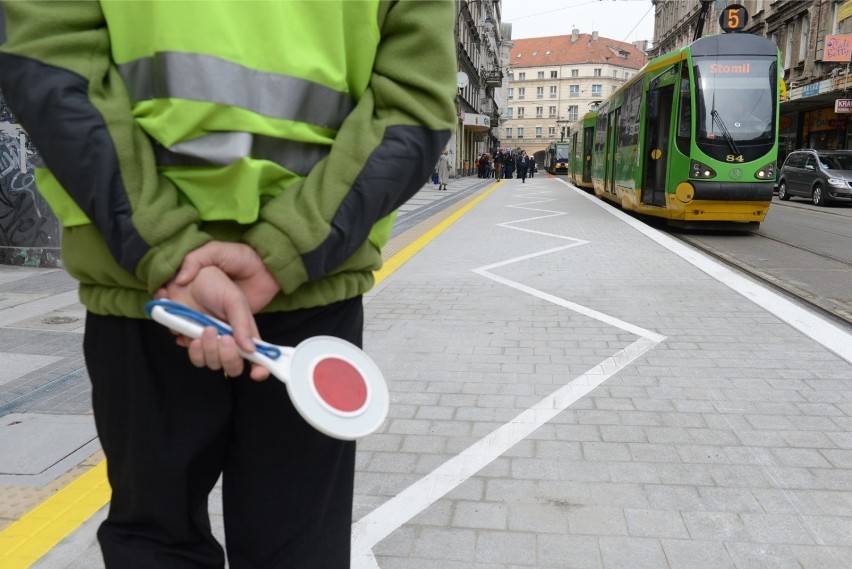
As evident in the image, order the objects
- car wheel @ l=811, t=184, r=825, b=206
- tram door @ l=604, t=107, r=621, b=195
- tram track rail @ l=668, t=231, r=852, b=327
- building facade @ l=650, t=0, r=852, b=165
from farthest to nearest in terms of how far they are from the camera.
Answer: building facade @ l=650, t=0, r=852, b=165 < car wheel @ l=811, t=184, r=825, b=206 < tram door @ l=604, t=107, r=621, b=195 < tram track rail @ l=668, t=231, r=852, b=327

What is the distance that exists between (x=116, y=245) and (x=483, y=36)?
223ft

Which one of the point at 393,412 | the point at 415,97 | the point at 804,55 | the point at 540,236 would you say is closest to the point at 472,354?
the point at 393,412

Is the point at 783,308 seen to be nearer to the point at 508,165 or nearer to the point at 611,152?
the point at 611,152

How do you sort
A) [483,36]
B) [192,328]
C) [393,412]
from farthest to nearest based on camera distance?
[483,36] → [393,412] → [192,328]

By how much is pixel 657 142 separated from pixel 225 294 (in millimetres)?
12214

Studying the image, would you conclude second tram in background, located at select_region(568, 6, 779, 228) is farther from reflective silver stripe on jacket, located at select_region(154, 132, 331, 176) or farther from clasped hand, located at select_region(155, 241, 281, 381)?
clasped hand, located at select_region(155, 241, 281, 381)

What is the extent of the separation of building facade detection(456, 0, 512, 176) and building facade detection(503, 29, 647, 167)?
23648mm

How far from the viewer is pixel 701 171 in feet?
36.4

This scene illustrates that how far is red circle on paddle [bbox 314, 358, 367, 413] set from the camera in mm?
1166

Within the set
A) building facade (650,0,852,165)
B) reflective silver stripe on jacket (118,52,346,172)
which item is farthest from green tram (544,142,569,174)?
reflective silver stripe on jacket (118,52,346,172)

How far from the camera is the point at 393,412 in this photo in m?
3.58

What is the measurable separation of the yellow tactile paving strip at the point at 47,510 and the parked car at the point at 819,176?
70.2 feet

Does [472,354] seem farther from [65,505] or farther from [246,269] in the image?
[246,269]

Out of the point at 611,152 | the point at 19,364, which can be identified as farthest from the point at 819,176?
the point at 19,364
